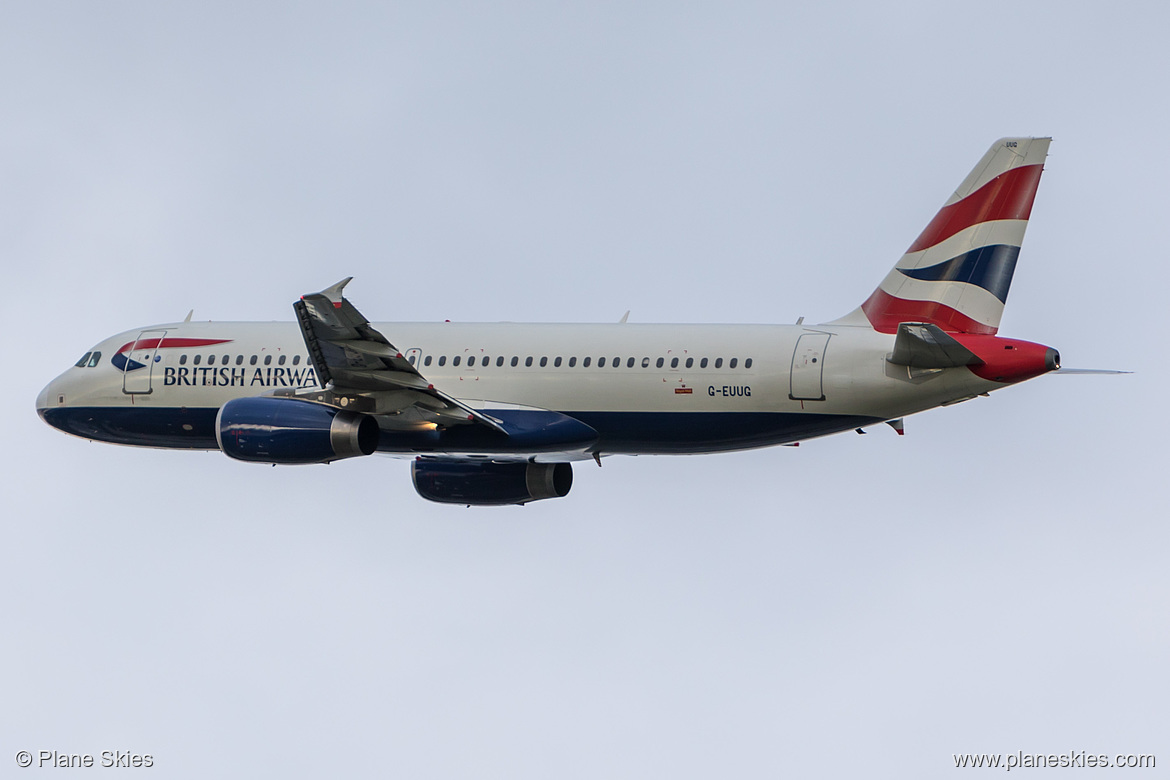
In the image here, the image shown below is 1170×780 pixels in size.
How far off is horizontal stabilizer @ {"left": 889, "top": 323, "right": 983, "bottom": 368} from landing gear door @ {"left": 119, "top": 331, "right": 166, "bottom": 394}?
61.5 ft

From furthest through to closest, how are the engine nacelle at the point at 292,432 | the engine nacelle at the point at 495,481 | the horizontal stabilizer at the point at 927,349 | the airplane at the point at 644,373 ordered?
the engine nacelle at the point at 495,481
the engine nacelle at the point at 292,432
the airplane at the point at 644,373
the horizontal stabilizer at the point at 927,349

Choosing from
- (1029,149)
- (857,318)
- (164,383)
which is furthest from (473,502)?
(1029,149)

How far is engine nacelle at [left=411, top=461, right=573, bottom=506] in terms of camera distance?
45219 mm

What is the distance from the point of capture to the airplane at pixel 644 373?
38.4 metres

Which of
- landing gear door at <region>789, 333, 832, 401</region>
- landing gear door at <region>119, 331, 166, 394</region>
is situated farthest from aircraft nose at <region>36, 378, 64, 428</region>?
landing gear door at <region>789, 333, 832, 401</region>

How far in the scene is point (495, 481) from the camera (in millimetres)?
45344

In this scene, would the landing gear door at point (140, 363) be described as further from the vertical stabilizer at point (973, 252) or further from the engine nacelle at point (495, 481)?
the vertical stabilizer at point (973, 252)

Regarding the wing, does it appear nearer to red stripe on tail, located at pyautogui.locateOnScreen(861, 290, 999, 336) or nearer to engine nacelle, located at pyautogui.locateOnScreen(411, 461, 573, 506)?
engine nacelle, located at pyautogui.locateOnScreen(411, 461, 573, 506)

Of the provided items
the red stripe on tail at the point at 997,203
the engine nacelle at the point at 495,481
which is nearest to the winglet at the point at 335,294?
the engine nacelle at the point at 495,481

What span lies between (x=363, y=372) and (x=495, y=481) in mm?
6574

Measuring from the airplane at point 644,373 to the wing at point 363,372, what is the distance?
0.04m

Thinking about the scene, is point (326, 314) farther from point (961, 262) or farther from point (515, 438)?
point (961, 262)

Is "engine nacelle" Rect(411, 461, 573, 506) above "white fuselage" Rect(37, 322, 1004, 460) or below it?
below

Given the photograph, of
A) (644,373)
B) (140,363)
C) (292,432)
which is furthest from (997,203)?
(140,363)
